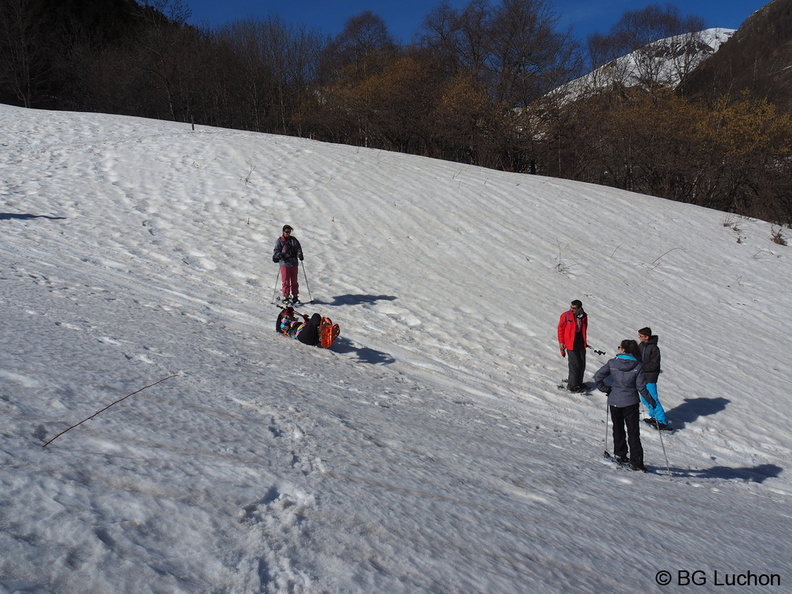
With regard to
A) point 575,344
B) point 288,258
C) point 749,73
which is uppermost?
point 749,73

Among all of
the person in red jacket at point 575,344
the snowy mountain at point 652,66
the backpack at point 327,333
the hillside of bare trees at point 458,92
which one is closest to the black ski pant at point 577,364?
the person in red jacket at point 575,344

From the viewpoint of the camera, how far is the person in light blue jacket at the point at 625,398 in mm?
6301

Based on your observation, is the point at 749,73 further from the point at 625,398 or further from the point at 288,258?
the point at 625,398

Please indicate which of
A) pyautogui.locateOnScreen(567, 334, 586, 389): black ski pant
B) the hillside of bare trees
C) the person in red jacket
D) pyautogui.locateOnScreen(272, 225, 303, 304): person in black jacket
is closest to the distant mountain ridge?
the hillside of bare trees

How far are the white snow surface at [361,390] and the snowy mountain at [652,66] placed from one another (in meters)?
22.0

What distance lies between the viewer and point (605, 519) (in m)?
4.43

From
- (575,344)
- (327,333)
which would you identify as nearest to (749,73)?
(575,344)

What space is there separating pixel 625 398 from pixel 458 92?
1170 inches

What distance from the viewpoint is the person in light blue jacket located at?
630 cm

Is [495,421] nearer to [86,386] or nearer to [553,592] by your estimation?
[553,592]

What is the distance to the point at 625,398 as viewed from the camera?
251 inches

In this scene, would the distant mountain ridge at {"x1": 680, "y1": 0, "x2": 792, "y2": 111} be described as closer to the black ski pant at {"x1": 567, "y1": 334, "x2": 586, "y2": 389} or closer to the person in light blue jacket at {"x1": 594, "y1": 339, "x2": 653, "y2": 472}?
the black ski pant at {"x1": 567, "y1": 334, "x2": 586, "y2": 389}

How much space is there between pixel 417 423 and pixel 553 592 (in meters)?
2.75

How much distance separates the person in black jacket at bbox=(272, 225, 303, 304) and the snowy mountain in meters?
28.8
